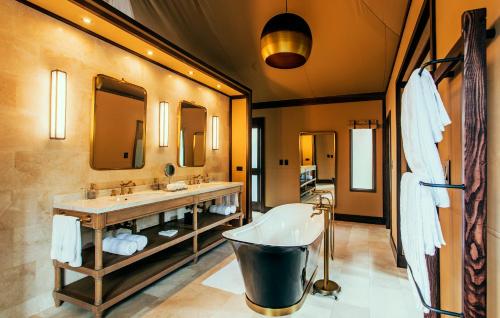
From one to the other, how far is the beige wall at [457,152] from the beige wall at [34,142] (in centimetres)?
292

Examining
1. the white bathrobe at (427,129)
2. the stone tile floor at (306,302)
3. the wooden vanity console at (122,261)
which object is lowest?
the stone tile floor at (306,302)

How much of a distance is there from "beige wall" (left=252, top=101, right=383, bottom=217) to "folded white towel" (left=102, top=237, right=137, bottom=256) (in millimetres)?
4157

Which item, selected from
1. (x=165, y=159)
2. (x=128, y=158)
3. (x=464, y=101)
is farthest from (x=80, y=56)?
(x=464, y=101)

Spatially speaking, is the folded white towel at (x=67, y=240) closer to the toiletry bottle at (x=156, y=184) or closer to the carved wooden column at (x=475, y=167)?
the toiletry bottle at (x=156, y=184)

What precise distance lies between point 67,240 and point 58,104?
1.19 m

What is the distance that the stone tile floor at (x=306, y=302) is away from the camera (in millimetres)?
2283

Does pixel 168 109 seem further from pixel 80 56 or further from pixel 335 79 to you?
pixel 335 79

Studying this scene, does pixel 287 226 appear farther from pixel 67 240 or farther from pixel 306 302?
pixel 67 240

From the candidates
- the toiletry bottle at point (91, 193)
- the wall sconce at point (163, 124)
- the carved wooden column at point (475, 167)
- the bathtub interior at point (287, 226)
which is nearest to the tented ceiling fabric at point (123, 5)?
the wall sconce at point (163, 124)

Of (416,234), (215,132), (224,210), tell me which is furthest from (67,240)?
(215,132)

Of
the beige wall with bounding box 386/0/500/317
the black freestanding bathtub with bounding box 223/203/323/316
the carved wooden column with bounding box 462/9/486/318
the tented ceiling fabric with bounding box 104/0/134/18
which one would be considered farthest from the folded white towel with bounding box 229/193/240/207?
the carved wooden column with bounding box 462/9/486/318

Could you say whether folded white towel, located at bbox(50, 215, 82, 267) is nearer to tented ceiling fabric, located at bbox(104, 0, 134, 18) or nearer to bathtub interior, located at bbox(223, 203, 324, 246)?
bathtub interior, located at bbox(223, 203, 324, 246)

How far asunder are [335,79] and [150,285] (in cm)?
426

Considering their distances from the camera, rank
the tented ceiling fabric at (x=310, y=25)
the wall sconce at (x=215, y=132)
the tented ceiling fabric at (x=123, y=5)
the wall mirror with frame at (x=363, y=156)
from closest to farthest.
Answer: the tented ceiling fabric at (x=123, y=5) → the tented ceiling fabric at (x=310, y=25) → the wall sconce at (x=215, y=132) → the wall mirror with frame at (x=363, y=156)
